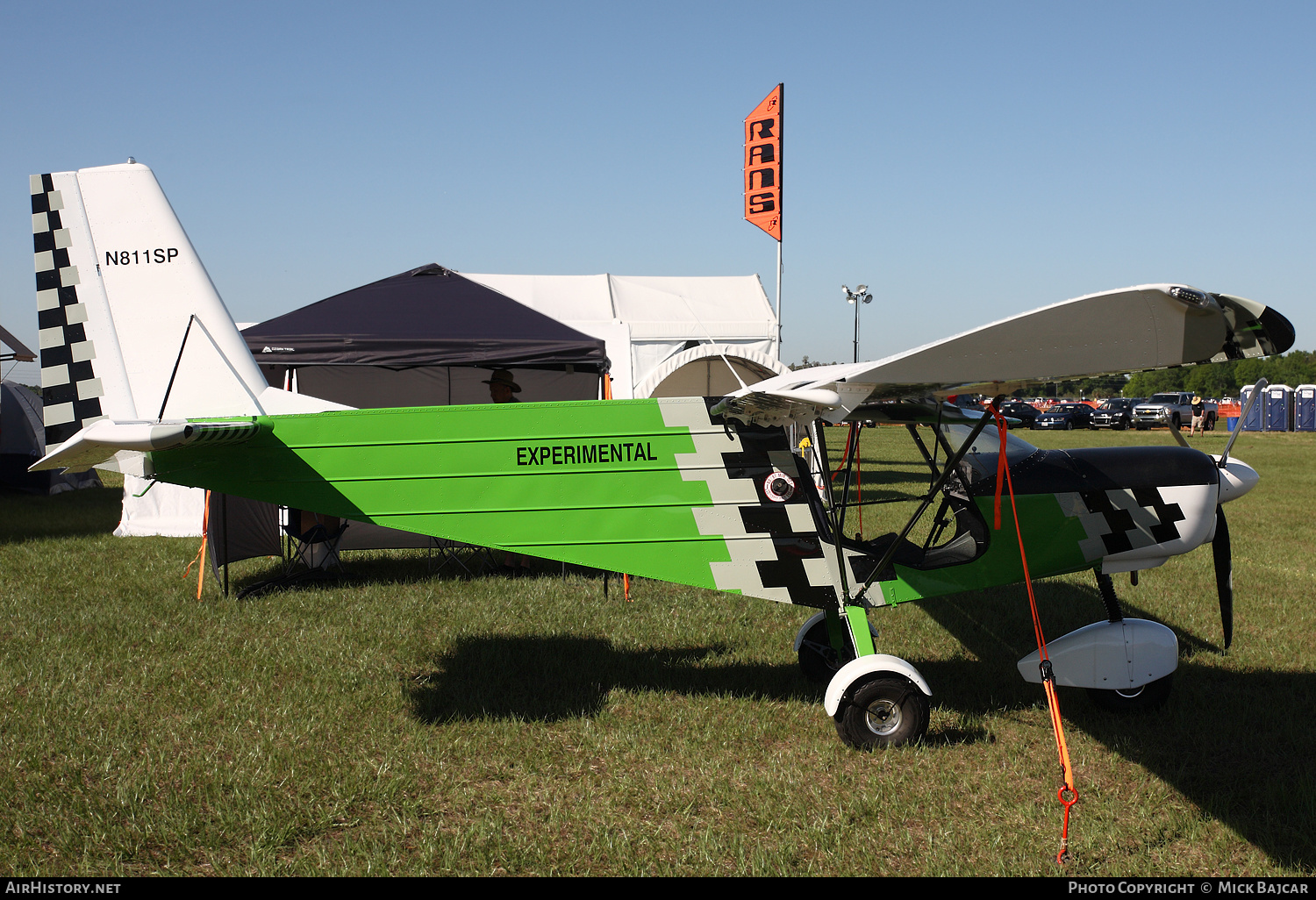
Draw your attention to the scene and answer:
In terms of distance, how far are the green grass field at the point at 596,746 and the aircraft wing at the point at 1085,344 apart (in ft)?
5.97

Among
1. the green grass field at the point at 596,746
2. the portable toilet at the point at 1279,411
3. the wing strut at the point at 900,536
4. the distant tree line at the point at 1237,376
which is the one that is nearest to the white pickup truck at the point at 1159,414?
the portable toilet at the point at 1279,411

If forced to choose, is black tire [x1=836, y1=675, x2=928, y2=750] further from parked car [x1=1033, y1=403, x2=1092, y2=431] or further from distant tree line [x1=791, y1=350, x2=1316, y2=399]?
distant tree line [x1=791, y1=350, x2=1316, y2=399]

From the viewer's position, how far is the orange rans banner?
622 inches

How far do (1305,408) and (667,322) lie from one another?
129 feet

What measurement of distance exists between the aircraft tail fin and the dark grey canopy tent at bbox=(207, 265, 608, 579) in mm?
2243

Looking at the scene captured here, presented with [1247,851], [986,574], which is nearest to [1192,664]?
[986,574]

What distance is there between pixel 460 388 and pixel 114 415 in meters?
6.01

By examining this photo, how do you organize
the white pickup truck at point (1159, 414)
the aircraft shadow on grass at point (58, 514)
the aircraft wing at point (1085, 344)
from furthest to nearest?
the white pickup truck at point (1159, 414)
the aircraft shadow on grass at point (58, 514)
the aircraft wing at point (1085, 344)

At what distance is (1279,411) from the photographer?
39.6 m

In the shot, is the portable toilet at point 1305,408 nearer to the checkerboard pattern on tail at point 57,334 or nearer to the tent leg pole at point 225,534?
the tent leg pole at point 225,534

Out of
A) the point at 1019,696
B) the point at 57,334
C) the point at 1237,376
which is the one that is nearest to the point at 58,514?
the point at 57,334

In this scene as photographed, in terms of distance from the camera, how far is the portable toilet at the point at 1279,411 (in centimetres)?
3931

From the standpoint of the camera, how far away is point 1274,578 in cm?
750

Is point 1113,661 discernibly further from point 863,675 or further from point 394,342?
point 394,342
